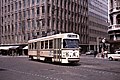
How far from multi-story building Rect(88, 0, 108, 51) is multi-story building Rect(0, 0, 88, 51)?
7.33 meters

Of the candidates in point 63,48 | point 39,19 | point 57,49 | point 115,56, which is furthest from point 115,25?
point 39,19

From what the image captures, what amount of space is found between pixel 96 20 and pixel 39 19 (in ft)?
137

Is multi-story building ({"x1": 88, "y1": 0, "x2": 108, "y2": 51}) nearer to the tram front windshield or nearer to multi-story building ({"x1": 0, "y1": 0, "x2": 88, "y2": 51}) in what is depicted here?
multi-story building ({"x1": 0, "y1": 0, "x2": 88, "y2": 51})

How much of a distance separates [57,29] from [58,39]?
40.7 metres

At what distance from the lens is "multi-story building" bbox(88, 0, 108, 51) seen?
302 ft

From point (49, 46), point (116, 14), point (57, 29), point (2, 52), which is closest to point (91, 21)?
point (57, 29)

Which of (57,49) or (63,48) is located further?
(57,49)

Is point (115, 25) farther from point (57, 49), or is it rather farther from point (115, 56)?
point (57, 49)

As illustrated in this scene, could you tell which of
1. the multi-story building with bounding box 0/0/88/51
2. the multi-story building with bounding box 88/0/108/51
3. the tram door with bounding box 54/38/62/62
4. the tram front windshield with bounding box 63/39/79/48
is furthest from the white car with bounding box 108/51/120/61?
the multi-story building with bounding box 88/0/108/51

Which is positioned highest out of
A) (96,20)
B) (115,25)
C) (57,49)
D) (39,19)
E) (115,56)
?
(96,20)

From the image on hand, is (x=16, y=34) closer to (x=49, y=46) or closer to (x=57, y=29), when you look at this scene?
(x=57, y=29)

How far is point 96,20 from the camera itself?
99188 millimetres

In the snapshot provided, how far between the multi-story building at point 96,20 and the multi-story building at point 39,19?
24.1 ft

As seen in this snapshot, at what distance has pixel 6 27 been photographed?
254 ft
